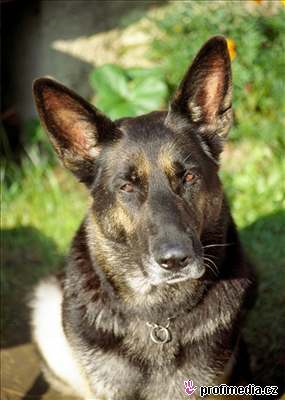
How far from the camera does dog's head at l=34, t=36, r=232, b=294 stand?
9.84ft

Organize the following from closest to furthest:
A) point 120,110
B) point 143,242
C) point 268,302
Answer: point 143,242
point 268,302
point 120,110

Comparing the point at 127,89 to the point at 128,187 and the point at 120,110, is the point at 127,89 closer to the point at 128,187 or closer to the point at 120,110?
the point at 120,110

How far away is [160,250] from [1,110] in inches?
172

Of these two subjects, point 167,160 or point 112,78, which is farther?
point 112,78

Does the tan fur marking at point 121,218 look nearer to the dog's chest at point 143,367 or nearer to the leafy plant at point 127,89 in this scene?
the dog's chest at point 143,367

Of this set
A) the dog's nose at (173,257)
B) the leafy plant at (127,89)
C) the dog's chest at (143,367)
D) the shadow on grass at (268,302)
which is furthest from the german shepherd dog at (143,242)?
the leafy plant at (127,89)

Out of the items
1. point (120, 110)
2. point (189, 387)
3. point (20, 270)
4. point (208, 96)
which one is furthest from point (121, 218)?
point (120, 110)

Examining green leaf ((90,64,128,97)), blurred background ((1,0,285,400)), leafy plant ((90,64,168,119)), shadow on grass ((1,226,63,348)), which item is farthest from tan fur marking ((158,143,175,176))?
green leaf ((90,64,128,97))

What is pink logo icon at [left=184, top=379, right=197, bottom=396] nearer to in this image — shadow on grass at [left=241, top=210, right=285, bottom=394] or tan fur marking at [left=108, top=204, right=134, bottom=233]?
shadow on grass at [left=241, top=210, right=285, bottom=394]

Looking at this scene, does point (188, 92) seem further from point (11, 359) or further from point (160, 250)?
point (11, 359)

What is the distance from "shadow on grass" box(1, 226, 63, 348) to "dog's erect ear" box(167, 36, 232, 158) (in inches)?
75.0

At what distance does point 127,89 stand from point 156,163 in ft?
10.4

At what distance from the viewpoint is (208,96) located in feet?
10.8

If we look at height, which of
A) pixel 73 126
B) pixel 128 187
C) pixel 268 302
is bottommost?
pixel 268 302
